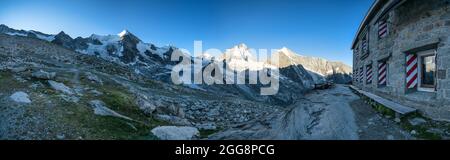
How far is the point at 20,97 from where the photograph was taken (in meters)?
8.84

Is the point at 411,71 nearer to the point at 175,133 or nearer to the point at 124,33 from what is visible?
the point at 175,133

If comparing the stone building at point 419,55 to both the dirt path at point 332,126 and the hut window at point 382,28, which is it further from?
the dirt path at point 332,126

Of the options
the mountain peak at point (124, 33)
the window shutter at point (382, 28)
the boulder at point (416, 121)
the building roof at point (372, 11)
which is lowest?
the boulder at point (416, 121)

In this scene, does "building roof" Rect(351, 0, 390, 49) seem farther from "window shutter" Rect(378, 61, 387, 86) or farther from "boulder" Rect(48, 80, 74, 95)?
"boulder" Rect(48, 80, 74, 95)

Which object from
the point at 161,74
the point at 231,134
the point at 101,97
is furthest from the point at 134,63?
the point at 231,134

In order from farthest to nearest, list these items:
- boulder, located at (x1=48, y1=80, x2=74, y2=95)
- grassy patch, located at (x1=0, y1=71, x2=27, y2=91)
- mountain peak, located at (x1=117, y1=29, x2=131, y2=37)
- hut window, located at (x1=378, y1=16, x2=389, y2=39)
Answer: mountain peak, located at (x1=117, y1=29, x2=131, y2=37) → hut window, located at (x1=378, y1=16, x2=389, y2=39) → boulder, located at (x1=48, y1=80, x2=74, y2=95) → grassy patch, located at (x1=0, y1=71, x2=27, y2=91)

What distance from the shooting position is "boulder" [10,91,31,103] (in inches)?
339

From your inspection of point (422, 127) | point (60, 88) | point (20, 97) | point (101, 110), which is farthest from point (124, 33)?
point (422, 127)

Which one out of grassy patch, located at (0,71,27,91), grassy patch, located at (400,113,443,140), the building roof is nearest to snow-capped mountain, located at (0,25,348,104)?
the building roof

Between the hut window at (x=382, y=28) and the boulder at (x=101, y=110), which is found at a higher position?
the hut window at (x=382, y=28)

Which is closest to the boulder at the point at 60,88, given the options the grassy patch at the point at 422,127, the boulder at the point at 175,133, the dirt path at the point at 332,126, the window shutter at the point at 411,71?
the boulder at the point at 175,133

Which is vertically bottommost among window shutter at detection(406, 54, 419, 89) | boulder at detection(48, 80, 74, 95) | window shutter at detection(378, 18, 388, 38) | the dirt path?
the dirt path

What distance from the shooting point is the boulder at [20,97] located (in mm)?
8602
